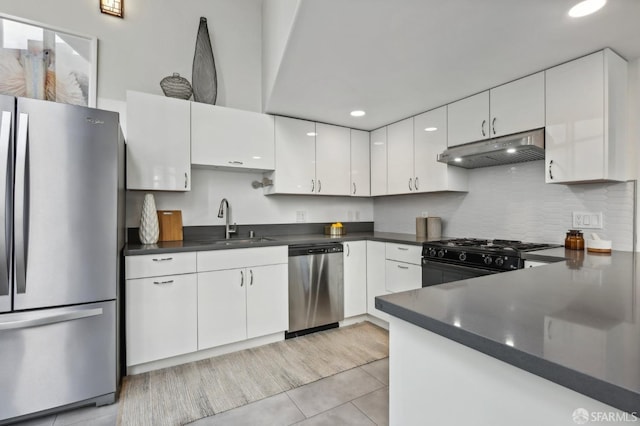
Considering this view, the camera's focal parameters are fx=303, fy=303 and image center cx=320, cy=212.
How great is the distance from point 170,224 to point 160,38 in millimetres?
1745

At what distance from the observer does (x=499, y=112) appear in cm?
239

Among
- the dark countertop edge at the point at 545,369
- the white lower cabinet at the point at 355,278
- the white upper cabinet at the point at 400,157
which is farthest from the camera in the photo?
the white upper cabinet at the point at 400,157

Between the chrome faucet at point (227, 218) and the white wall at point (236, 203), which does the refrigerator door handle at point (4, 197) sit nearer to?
the white wall at point (236, 203)

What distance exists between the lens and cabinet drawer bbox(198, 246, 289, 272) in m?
2.42

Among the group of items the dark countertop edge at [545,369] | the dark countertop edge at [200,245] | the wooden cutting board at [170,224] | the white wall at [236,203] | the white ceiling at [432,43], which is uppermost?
the white ceiling at [432,43]

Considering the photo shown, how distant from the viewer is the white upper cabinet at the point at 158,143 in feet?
7.97

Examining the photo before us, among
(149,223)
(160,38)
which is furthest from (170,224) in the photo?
(160,38)

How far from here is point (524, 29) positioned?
5.56ft

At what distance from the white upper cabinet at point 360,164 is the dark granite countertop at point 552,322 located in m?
2.56

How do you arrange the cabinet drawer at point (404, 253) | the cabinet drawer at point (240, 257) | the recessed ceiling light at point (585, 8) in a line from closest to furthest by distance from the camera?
the recessed ceiling light at point (585, 8) < the cabinet drawer at point (240, 257) < the cabinet drawer at point (404, 253)

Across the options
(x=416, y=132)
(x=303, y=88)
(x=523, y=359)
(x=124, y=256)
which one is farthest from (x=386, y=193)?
(x=523, y=359)

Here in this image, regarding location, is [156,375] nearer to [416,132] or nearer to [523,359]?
[523,359]

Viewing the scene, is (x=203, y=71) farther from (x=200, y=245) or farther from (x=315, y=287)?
(x=315, y=287)

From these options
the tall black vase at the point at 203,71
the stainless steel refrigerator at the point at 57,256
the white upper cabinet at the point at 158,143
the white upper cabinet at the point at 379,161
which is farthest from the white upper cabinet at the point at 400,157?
the stainless steel refrigerator at the point at 57,256
